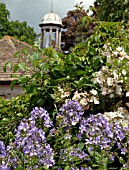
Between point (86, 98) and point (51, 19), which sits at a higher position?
point (51, 19)

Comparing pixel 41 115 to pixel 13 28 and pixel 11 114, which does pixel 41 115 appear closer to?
pixel 11 114

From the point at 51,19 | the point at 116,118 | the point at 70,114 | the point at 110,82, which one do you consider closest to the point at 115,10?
the point at 51,19

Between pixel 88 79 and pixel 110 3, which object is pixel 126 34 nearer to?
pixel 88 79

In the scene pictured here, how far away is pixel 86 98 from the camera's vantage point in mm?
2900

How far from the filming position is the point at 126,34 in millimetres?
3453

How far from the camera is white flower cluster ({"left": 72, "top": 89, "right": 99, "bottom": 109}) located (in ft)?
9.41

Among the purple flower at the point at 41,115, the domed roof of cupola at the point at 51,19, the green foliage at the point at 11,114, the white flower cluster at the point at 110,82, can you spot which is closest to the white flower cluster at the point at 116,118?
the white flower cluster at the point at 110,82

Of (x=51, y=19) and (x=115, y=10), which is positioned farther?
(x=51, y=19)

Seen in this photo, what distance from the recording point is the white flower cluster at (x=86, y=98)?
2869mm

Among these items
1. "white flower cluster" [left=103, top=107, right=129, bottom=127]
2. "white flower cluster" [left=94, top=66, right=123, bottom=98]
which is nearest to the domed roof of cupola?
"white flower cluster" [left=94, top=66, right=123, bottom=98]

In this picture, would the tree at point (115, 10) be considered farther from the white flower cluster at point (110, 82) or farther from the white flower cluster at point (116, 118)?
the white flower cluster at point (116, 118)

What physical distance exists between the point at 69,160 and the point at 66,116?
272 mm

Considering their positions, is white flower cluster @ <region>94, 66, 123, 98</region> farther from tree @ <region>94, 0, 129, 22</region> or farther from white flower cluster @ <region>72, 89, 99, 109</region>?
tree @ <region>94, 0, 129, 22</region>

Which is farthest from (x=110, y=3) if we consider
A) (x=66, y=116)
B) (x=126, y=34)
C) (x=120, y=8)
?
(x=66, y=116)
